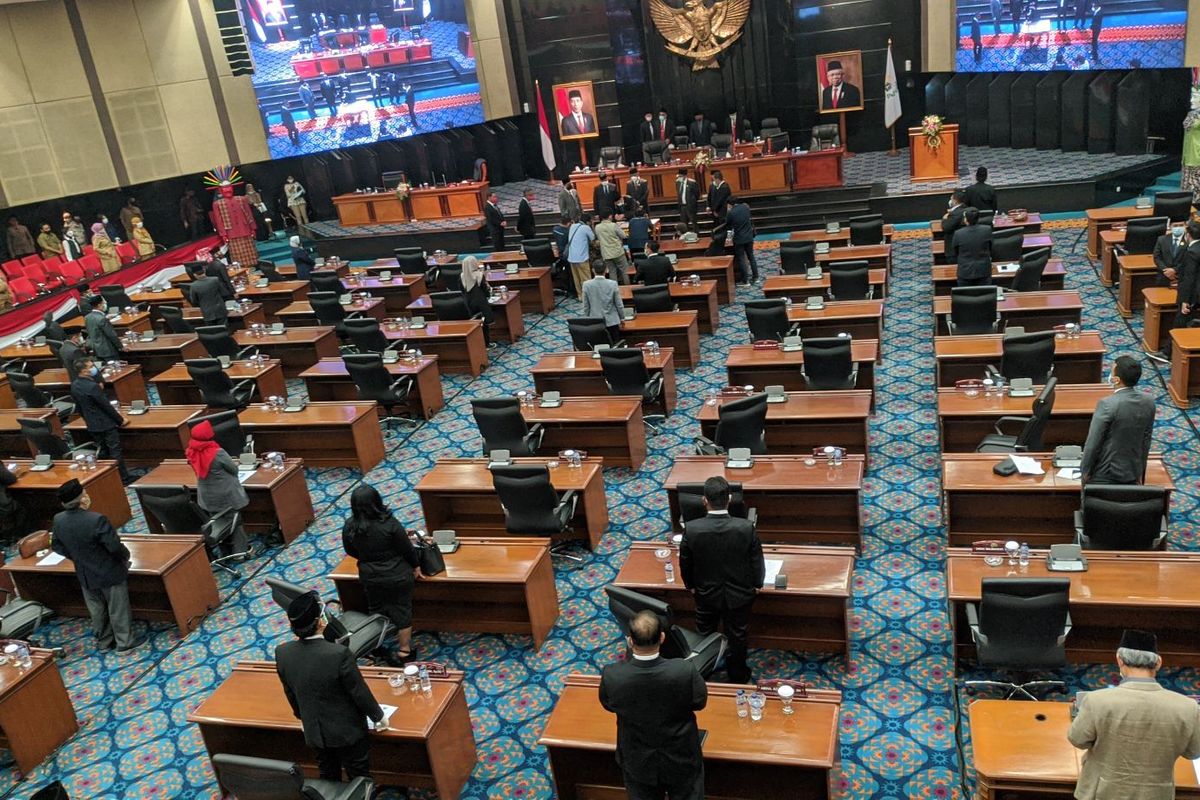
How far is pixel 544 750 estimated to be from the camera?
5398 millimetres

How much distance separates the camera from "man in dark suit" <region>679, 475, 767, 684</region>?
4988 millimetres

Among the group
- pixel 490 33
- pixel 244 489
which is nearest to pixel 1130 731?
pixel 244 489

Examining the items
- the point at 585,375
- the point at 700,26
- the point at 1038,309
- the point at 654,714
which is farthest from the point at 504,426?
the point at 700,26

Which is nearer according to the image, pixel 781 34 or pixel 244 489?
pixel 244 489

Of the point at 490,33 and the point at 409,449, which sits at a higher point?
the point at 490,33

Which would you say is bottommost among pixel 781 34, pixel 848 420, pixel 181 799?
pixel 181 799

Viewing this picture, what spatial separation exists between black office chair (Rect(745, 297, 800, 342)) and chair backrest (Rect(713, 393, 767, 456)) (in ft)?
7.29

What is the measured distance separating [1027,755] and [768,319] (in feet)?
19.8

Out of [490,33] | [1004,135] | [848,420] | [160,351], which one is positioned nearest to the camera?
[848,420]

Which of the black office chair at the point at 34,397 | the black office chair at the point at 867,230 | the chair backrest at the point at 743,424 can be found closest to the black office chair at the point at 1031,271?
the black office chair at the point at 867,230

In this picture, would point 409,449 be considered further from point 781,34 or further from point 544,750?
point 781,34

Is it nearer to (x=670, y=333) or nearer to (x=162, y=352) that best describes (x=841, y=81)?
(x=670, y=333)

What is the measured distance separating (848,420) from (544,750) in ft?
12.1

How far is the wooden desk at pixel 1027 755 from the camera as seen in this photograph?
3908 mm
